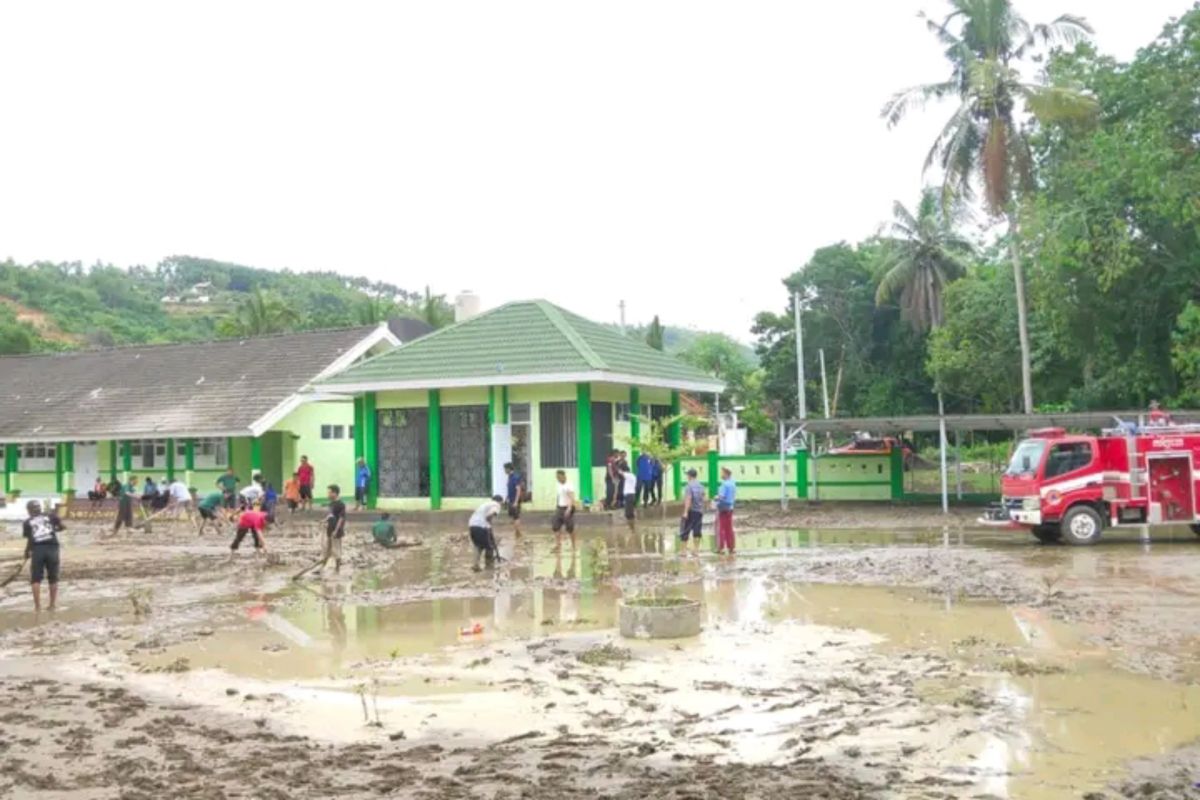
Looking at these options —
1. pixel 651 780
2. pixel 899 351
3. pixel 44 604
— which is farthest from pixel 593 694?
pixel 899 351

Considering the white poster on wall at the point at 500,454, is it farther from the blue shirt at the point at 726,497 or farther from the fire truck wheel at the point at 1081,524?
the fire truck wheel at the point at 1081,524

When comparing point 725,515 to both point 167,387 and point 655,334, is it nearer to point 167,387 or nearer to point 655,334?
point 167,387

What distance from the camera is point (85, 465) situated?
38719mm

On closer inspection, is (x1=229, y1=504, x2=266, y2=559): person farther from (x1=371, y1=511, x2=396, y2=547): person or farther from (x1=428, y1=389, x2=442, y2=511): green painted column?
(x1=428, y1=389, x2=442, y2=511): green painted column

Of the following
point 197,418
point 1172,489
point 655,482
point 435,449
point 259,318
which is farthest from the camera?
point 259,318

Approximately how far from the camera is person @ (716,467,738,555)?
1858 centimetres

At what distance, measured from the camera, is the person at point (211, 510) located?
27.0 meters

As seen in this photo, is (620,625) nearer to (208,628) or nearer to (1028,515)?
(208,628)

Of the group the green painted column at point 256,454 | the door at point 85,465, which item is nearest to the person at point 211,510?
the green painted column at point 256,454

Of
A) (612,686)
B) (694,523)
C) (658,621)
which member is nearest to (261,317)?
(694,523)

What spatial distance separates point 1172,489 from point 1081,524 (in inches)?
66.6

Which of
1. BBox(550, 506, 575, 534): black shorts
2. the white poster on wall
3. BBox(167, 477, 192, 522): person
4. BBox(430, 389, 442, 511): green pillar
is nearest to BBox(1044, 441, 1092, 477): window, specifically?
BBox(550, 506, 575, 534): black shorts

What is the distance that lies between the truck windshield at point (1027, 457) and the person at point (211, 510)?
18.1m

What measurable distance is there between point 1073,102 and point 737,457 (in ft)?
41.8
